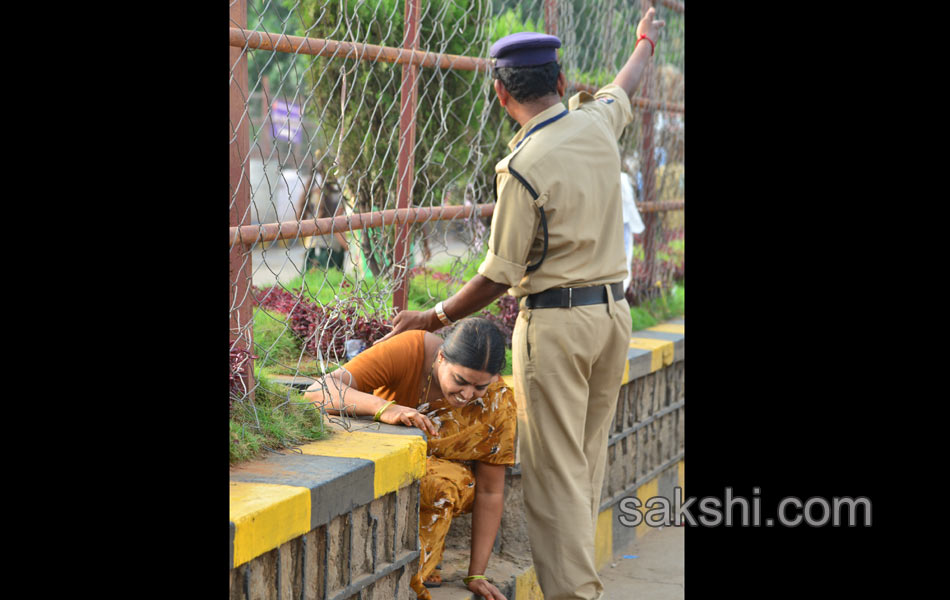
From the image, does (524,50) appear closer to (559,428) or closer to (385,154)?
(385,154)

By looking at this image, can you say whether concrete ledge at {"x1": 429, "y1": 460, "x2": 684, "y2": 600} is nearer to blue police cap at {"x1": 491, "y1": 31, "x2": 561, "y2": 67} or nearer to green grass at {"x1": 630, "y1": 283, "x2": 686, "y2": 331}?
green grass at {"x1": 630, "y1": 283, "x2": 686, "y2": 331}

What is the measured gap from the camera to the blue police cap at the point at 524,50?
3.11 metres

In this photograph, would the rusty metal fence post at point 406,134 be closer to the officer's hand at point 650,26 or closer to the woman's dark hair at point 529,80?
the woman's dark hair at point 529,80

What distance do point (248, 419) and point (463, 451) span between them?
762 mm

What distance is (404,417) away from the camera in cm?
315

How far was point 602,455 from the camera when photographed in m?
3.45

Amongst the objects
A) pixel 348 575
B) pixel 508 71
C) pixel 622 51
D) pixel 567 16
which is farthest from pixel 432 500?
pixel 622 51

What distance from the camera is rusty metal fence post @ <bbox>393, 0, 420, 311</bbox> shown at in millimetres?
3701

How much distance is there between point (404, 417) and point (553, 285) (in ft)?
2.00

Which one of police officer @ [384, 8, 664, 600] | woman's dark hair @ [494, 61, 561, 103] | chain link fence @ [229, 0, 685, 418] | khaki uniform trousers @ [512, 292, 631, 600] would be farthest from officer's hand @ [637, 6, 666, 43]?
khaki uniform trousers @ [512, 292, 631, 600]

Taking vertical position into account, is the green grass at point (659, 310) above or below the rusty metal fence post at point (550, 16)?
below

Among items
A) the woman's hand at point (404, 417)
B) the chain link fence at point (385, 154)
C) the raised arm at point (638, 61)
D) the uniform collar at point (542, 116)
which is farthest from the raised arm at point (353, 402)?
the raised arm at point (638, 61)

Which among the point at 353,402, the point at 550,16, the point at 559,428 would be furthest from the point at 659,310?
the point at 353,402

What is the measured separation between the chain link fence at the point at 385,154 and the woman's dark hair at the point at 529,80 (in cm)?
47
